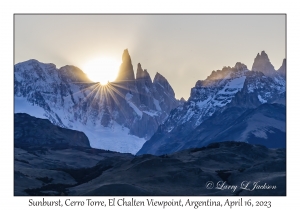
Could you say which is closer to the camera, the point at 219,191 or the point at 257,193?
the point at 257,193

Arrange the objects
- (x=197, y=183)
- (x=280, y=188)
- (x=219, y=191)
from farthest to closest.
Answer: (x=197, y=183)
(x=219, y=191)
(x=280, y=188)

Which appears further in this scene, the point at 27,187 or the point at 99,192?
the point at 27,187

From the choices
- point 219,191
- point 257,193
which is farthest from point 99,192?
point 257,193
